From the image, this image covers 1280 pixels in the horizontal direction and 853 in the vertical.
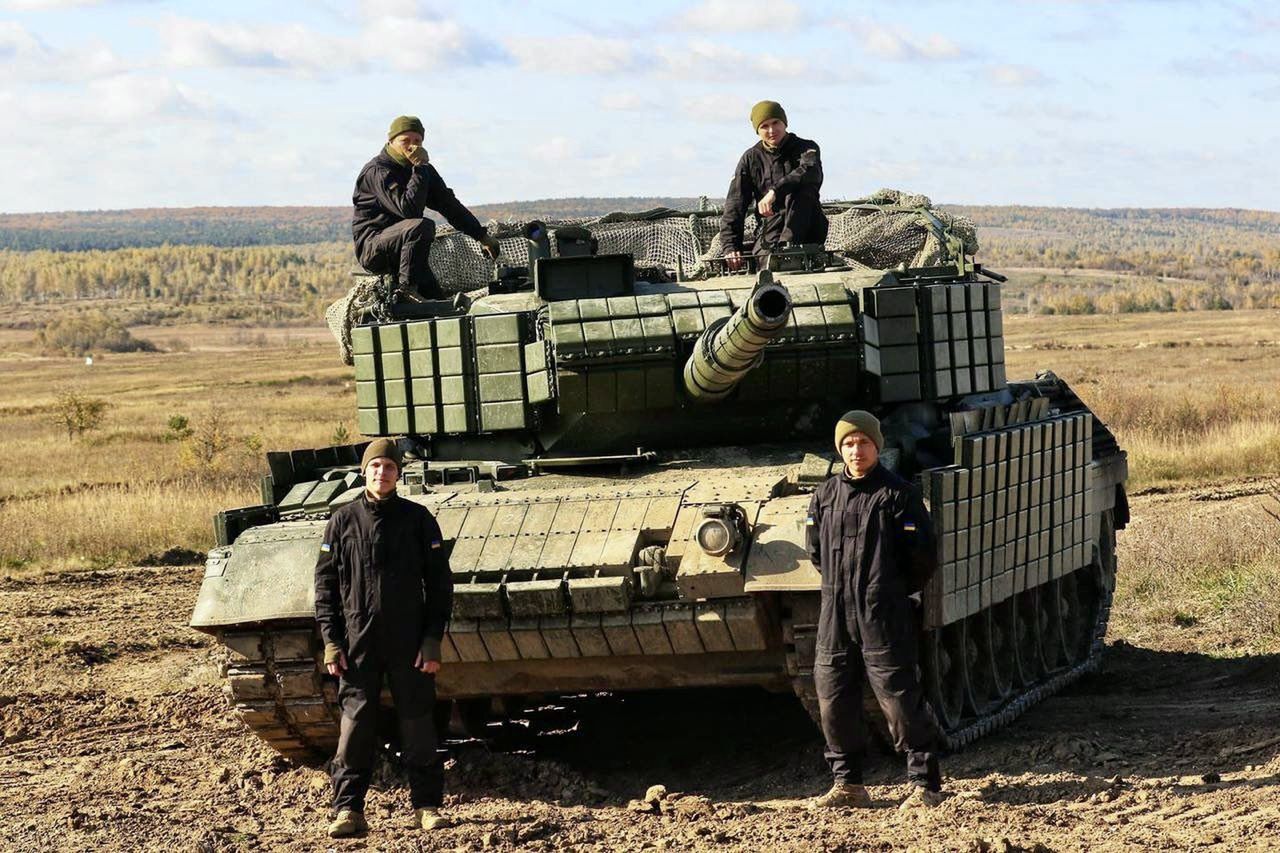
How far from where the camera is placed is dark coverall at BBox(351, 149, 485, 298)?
11773 millimetres

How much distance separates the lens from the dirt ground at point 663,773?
862cm

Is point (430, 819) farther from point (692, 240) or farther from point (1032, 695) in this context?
point (692, 240)

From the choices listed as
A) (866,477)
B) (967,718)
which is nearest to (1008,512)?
(967,718)

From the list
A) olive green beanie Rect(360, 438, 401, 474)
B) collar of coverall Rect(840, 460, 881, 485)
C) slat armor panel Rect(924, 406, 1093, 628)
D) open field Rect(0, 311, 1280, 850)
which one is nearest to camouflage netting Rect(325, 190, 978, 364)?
slat armor panel Rect(924, 406, 1093, 628)

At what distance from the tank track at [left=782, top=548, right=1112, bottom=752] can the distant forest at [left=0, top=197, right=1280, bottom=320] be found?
57.4m

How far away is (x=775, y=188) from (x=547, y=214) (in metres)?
54.9

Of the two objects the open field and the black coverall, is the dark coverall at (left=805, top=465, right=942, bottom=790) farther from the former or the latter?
the black coverall

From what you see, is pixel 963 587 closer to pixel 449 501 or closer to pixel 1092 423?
pixel 449 501

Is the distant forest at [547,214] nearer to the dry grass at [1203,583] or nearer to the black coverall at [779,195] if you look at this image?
the dry grass at [1203,583]

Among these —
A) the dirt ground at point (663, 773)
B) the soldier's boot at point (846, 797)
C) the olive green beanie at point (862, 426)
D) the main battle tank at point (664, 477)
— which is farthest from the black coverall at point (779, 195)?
the soldier's boot at point (846, 797)

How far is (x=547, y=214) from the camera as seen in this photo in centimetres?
6694

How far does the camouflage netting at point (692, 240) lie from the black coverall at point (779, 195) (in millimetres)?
338

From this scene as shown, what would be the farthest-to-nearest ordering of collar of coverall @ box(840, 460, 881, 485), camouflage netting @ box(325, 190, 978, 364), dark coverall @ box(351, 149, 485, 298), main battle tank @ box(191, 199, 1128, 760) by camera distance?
camouflage netting @ box(325, 190, 978, 364) < dark coverall @ box(351, 149, 485, 298) < main battle tank @ box(191, 199, 1128, 760) < collar of coverall @ box(840, 460, 881, 485)

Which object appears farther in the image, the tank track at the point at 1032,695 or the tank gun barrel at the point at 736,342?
the tank track at the point at 1032,695
